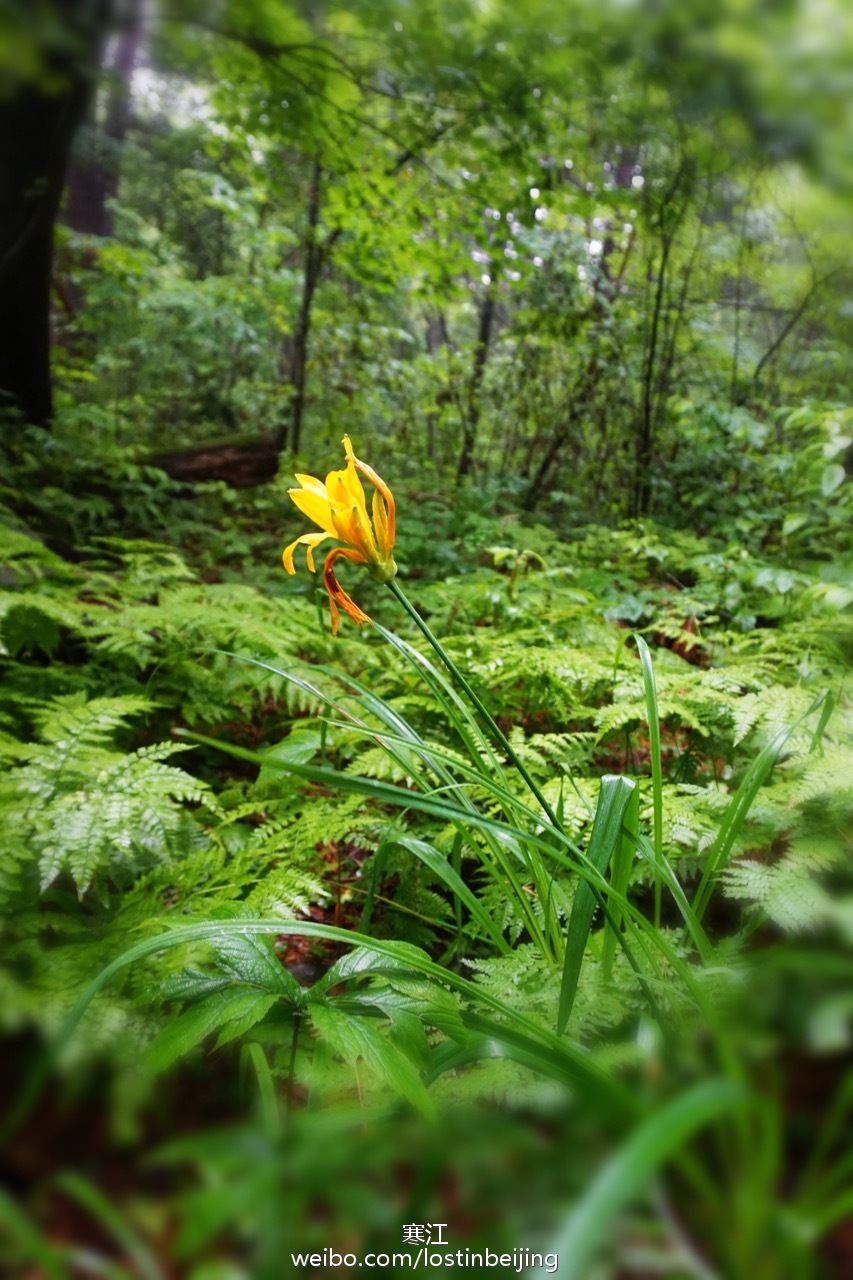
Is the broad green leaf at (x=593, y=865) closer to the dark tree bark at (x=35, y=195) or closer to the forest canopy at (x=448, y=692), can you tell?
the forest canopy at (x=448, y=692)

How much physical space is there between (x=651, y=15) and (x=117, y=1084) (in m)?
1.83

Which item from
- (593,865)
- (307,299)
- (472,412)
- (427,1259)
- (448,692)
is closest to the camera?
(427,1259)

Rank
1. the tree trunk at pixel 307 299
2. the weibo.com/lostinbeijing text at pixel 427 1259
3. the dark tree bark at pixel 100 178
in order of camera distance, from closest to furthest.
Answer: the weibo.com/lostinbeijing text at pixel 427 1259 → the tree trunk at pixel 307 299 → the dark tree bark at pixel 100 178

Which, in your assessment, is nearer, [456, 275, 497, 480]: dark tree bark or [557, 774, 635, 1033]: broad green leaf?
[557, 774, 635, 1033]: broad green leaf

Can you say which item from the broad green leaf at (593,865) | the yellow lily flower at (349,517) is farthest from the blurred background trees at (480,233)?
the broad green leaf at (593,865)

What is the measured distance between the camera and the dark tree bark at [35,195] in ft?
7.85

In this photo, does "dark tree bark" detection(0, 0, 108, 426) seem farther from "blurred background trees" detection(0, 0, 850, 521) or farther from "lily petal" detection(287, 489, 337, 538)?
"lily petal" detection(287, 489, 337, 538)

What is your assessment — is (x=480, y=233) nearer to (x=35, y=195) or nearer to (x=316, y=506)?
(x=35, y=195)

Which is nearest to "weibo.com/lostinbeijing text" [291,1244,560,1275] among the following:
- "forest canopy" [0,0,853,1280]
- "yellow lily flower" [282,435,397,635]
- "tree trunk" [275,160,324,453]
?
"forest canopy" [0,0,853,1280]

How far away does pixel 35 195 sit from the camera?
10.6ft

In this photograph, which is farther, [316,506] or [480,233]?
[480,233]

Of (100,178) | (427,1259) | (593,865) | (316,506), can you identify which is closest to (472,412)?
(316,506)

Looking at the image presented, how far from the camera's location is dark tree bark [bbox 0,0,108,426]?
2393 millimetres

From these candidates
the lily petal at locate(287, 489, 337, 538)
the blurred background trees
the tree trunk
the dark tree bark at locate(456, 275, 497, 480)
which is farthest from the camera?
the dark tree bark at locate(456, 275, 497, 480)
